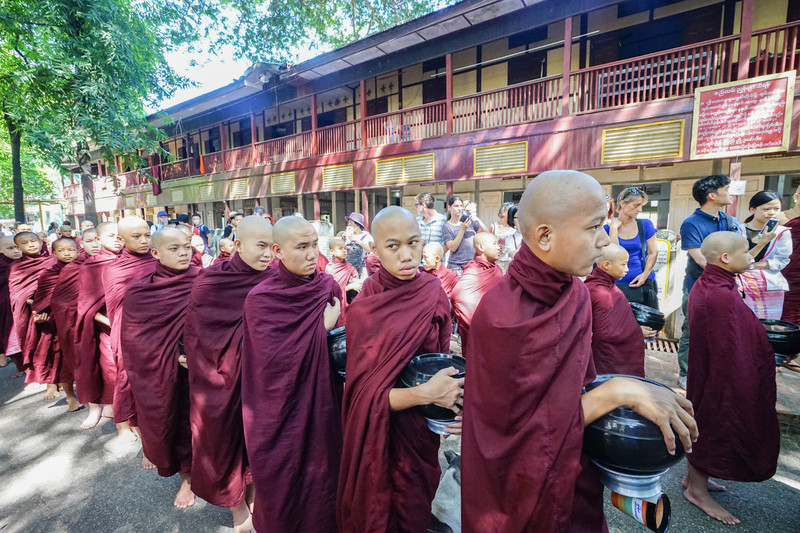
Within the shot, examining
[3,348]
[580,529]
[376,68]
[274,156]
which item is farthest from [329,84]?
[580,529]

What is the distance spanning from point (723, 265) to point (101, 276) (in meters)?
4.91

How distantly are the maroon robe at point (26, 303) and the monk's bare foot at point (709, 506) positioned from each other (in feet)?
19.6

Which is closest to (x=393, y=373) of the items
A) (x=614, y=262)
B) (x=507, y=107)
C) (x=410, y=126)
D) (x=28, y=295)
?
(x=614, y=262)

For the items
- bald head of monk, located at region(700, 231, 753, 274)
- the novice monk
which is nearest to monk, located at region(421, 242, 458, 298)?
bald head of monk, located at region(700, 231, 753, 274)

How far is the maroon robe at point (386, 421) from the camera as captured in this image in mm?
1461

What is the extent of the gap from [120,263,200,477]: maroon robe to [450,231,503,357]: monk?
2.22m

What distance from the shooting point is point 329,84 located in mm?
11984

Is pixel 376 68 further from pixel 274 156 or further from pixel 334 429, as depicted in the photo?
pixel 334 429

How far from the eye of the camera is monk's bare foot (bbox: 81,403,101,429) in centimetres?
348

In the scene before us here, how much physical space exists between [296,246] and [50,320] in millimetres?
4050

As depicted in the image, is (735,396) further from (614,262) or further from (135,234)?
(135,234)

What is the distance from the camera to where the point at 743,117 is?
6250 millimetres

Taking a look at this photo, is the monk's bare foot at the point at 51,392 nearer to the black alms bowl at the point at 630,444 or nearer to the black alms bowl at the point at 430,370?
the black alms bowl at the point at 430,370

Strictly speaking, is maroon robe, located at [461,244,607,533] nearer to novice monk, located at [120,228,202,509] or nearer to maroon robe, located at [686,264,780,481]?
maroon robe, located at [686,264,780,481]
